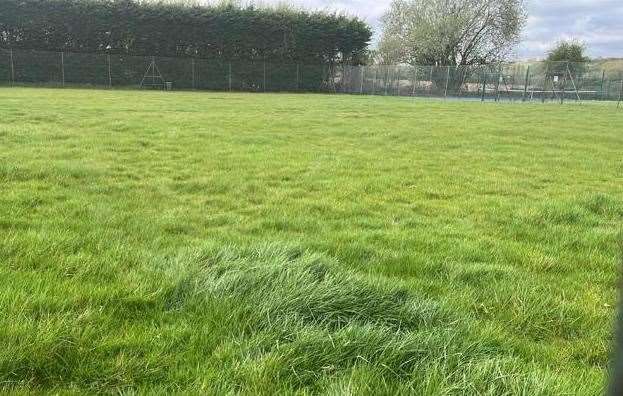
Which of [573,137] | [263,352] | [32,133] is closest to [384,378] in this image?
[263,352]

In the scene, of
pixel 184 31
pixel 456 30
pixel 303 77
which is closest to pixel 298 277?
pixel 303 77

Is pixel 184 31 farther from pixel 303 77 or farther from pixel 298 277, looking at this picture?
pixel 298 277

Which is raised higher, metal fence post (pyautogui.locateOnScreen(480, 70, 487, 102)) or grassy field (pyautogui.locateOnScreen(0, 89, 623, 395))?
metal fence post (pyautogui.locateOnScreen(480, 70, 487, 102))

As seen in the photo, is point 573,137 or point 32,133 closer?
point 32,133

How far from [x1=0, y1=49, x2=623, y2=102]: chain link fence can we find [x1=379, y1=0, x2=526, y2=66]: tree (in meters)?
11.5

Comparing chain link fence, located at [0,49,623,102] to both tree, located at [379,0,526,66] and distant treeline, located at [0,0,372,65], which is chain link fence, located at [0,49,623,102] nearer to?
distant treeline, located at [0,0,372,65]

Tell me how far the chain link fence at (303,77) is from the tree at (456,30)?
11.5 metres

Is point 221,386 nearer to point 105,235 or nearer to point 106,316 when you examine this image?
point 106,316

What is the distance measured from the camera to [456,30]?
4712 centimetres

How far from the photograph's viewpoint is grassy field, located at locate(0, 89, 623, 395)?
2143 millimetres

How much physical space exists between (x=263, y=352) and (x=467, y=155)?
8.16 meters

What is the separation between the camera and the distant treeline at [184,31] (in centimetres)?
3478

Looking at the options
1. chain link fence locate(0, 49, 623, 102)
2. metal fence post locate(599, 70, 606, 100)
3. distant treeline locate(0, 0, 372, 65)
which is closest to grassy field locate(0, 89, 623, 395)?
chain link fence locate(0, 49, 623, 102)

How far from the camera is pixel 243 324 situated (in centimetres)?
248
